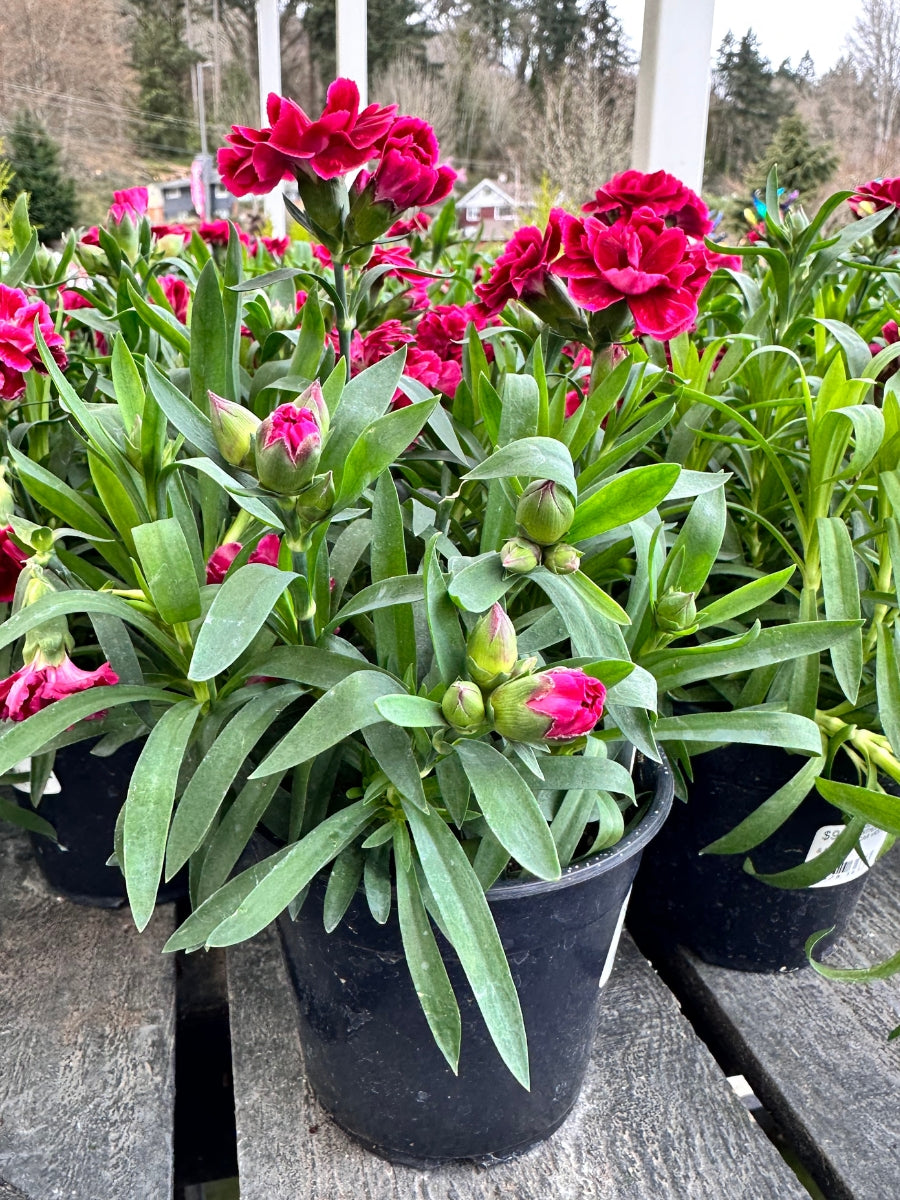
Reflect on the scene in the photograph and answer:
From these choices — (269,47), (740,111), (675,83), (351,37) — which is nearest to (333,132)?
(675,83)

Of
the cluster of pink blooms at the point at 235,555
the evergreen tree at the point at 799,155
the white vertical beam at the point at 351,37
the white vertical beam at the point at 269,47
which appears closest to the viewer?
the cluster of pink blooms at the point at 235,555

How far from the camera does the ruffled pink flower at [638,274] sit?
0.49 m

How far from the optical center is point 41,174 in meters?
9.09

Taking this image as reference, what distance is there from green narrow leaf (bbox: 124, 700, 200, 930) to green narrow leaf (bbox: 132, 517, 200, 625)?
0.06 meters

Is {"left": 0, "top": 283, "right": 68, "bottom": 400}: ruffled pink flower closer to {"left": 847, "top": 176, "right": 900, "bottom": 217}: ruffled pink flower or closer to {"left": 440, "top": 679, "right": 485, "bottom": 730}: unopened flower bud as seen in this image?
{"left": 440, "top": 679, "right": 485, "bottom": 730}: unopened flower bud

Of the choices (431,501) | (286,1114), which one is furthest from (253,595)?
(286,1114)

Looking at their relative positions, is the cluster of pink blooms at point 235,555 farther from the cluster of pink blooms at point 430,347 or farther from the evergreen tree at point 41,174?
the evergreen tree at point 41,174

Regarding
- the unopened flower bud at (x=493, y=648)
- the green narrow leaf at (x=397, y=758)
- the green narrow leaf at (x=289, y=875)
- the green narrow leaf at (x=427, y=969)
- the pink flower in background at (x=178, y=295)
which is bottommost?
the green narrow leaf at (x=427, y=969)

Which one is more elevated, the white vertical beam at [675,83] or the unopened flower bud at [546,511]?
the white vertical beam at [675,83]

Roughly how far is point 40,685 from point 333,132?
0.33 metres

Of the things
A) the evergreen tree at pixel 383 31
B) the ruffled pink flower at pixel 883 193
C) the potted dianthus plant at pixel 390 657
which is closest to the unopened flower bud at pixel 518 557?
the potted dianthus plant at pixel 390 657

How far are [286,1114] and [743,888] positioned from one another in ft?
1.12

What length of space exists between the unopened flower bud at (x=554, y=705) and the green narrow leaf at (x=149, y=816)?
16 cm

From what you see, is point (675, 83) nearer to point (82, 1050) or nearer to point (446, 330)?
point (446, 330)
